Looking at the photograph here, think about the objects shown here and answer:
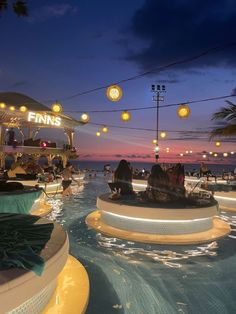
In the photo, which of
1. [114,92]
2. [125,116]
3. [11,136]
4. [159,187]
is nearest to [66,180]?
[125,116]

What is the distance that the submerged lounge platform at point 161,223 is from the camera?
27.3 feet

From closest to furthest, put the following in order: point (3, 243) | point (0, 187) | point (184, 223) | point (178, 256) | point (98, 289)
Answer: point (3, 243), point (98, 289), point (178, 256), point (184, 223), point (0, 187)

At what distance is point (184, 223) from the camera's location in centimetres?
859

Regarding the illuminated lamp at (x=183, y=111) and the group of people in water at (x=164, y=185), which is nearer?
the group of people in water at (x=164, y=185)

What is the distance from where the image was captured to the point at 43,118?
26906 millimetres

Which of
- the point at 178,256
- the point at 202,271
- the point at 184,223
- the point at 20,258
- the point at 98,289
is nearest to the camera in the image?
the point at 20,258

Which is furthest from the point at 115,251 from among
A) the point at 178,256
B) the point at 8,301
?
the point at 8,301

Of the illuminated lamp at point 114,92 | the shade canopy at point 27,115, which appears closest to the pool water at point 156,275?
the illuminated lamp at point 114,92

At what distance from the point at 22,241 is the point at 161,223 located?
4.97 meters

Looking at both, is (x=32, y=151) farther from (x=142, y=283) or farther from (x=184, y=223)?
(x=142, y=283)

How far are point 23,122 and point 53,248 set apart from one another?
2496cm

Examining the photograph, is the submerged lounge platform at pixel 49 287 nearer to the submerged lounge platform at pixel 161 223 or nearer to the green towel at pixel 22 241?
the green towel at pixel 22 241

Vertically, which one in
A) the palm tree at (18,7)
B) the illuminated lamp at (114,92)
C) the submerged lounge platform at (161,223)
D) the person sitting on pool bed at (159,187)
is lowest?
the submerged lounge platform at (161,223)

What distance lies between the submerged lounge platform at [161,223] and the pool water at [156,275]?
16.6 inches
